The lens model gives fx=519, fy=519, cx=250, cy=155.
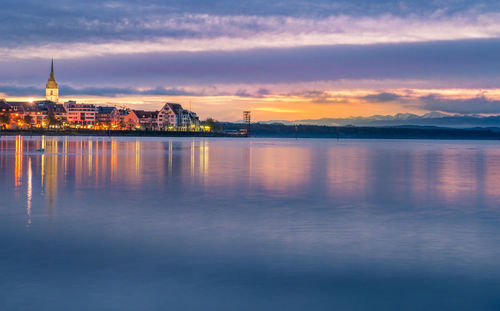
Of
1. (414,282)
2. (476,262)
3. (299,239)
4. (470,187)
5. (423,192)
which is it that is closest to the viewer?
(414,282)

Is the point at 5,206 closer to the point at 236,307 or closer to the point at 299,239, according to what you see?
the point at 299,239

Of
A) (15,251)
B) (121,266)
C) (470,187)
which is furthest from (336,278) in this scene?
(470,187)

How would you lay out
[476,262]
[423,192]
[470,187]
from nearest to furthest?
[476,262]
[423,192]
[470,187]

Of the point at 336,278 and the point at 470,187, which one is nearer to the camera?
the point at 336,278

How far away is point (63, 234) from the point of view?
14211 millimetres

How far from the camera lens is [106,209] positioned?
62.6 feet

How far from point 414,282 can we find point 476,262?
2470mm

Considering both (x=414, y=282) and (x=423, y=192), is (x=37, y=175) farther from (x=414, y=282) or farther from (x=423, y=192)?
(x=414, y=282)

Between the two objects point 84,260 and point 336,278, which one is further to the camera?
point 84,260

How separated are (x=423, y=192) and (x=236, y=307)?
2020 centimetres

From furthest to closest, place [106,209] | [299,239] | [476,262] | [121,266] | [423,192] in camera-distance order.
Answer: [423,192] → [106,209] → [299,239] → [476,262] → [121,266]

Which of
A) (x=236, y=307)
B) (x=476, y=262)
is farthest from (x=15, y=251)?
(x=476, y=262)

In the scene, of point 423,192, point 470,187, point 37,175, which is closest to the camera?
point 423,192

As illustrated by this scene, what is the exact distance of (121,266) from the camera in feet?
35.6
